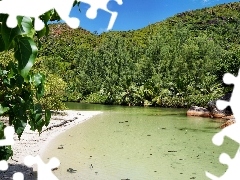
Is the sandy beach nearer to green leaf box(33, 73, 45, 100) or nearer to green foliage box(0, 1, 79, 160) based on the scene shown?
green foliage box(0, 1, 79, 160)

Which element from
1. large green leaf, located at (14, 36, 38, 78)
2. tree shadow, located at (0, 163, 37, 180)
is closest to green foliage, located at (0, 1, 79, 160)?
large green leaf, located at (14, 36, 38, 78)

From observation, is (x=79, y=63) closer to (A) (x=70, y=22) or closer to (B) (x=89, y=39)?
(B) (x=89, y=39)

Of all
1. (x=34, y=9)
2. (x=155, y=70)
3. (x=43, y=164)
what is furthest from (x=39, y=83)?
(x=155, y=70)

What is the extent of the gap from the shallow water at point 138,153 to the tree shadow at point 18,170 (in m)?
0.57

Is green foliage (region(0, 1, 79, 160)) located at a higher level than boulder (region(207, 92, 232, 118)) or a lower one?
higher

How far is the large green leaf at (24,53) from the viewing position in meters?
0.91

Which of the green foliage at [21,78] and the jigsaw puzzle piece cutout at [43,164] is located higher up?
the green foliage at [21,78]

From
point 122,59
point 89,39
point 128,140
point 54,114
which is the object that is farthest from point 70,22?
point 89,39

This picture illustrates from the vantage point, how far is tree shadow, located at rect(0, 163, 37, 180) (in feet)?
21.2

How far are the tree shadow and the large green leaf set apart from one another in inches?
226

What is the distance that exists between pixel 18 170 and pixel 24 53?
644 cm

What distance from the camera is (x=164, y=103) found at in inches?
1216

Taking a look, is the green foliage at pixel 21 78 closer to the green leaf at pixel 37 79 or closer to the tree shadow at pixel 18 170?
the green leaf at pixel 37 79

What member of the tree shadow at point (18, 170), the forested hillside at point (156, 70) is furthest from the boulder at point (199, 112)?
the tree shadow at point (18, 170)
